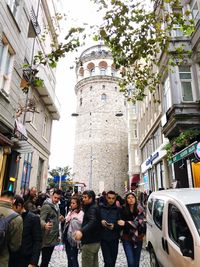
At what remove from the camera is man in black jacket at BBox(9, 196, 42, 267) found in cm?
348

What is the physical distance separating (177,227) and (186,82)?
1120 cm

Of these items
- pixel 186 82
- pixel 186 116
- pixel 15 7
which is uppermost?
pixel 15 7

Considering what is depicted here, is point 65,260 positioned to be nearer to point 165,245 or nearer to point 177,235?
point 165,245

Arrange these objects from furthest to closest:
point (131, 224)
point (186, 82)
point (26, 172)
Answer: point (26, 172)
point (186, 82)
point (131, 224)

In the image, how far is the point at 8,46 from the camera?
9344 millimetres

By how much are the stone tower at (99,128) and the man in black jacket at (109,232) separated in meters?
40.3

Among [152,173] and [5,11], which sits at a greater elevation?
[5,11]

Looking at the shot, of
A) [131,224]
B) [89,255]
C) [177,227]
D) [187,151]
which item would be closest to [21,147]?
[187,151]

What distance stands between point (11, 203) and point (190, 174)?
10.8m

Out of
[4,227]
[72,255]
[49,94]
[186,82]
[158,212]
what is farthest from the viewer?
[49,94]

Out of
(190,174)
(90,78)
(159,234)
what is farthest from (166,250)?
(90,78)

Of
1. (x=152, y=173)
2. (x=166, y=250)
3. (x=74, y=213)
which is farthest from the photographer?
(x=152, y=173)

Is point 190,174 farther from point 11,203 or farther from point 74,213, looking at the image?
point 11,203

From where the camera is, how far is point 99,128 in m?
49.2
